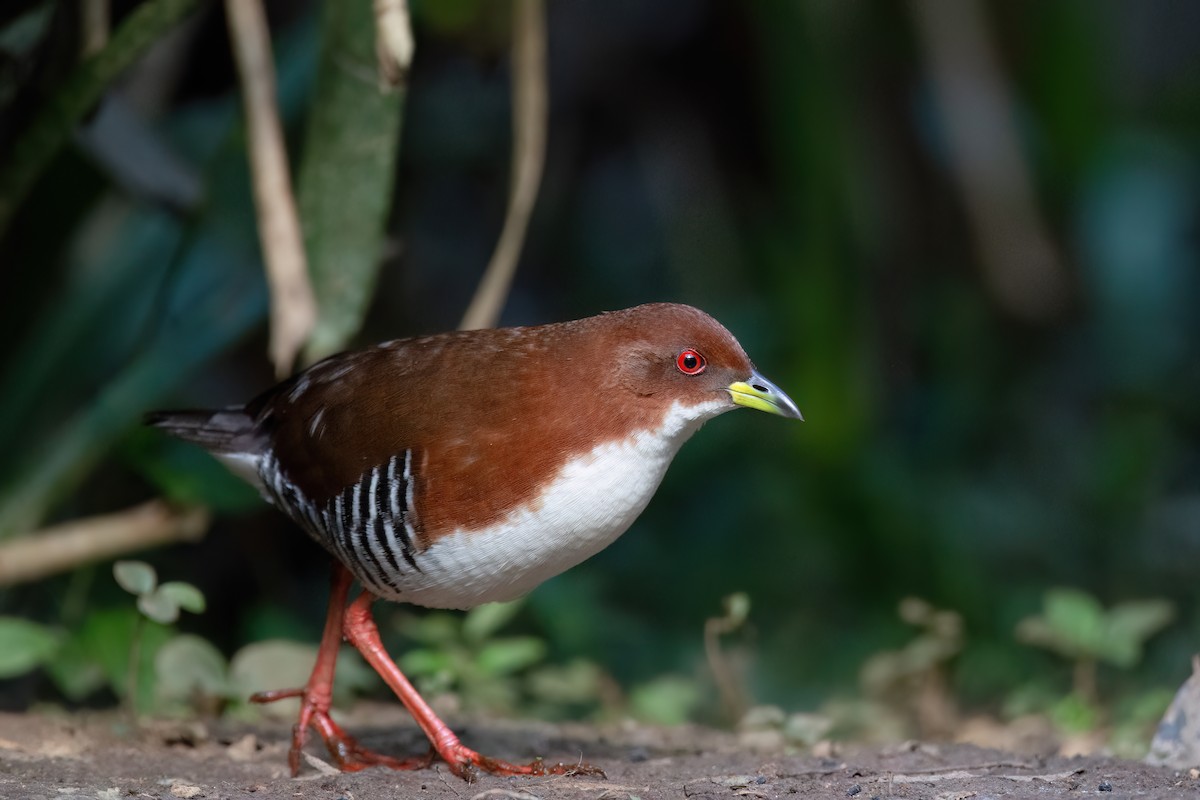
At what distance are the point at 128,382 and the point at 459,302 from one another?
2.70 meters

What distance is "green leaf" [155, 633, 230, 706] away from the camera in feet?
13.7

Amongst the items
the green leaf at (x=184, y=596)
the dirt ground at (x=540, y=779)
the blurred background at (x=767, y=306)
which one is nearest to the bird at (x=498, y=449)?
the dirt ground at (x=540, y=779)

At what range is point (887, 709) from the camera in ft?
16.7

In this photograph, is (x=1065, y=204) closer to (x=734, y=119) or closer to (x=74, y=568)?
(x=734, y=119)

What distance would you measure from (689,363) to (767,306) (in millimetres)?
3611

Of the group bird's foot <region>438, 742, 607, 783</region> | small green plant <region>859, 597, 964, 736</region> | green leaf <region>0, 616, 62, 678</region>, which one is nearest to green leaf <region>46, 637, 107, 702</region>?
green leaf <region>0, 616, 62, 678</region>

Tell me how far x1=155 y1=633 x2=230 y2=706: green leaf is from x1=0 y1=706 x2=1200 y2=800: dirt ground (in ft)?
0.38

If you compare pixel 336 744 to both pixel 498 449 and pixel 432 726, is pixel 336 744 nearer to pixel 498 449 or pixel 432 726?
pixel 432 726

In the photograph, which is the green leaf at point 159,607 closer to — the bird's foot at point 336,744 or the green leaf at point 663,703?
the bird's foot at point 336,744

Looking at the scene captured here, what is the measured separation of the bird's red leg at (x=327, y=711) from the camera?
3.72m

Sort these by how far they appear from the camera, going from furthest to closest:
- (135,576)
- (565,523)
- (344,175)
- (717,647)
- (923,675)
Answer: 1. (923,675)
2. (717,647)
3. (344,175)
4. (135,576)
5. (565,523)

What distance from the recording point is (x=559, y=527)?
331 cm

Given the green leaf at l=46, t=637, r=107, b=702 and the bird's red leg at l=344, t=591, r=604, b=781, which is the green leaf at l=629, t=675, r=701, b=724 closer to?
the bird's red leg at l=344, t=591, r=604, b=781

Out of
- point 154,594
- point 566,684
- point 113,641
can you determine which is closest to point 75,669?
point 113,641
